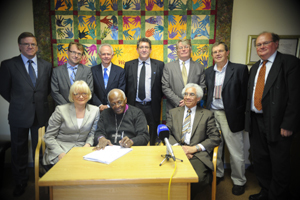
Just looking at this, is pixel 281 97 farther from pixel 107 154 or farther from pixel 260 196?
pixel 107 154

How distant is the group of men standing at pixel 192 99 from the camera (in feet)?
7.01

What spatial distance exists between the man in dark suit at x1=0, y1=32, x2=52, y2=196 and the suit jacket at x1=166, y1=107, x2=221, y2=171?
6.26 feet

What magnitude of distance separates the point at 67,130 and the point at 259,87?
239 cm

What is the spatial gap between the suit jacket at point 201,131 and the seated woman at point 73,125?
101 centimetres

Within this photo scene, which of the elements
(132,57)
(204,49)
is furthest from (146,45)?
(204,49)

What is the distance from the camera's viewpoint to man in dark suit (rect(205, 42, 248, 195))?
259 cm

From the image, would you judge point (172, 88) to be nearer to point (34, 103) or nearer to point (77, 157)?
point (77, 157)

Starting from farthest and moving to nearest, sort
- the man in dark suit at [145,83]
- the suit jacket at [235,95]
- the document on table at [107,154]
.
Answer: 1. the man in dark suit at [145,83]
2. the suit jacket at [235,95]
3. the document on table at [107,154]

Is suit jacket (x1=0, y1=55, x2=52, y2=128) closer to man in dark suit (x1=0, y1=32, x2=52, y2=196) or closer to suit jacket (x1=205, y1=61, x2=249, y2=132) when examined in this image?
man in dark suit (x1=0, y1=32, x2=52, y2=196)

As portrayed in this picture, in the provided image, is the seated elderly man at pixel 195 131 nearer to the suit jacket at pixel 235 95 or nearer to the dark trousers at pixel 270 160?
the suit jacket at pixel 235 95

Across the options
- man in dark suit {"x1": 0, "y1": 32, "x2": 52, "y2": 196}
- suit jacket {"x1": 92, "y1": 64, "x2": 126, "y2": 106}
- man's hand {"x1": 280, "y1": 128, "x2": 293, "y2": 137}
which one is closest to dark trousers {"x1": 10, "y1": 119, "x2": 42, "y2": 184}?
man in dark suit {"x1": 0, "y1": 32, "x2": 52, "y2": 196}

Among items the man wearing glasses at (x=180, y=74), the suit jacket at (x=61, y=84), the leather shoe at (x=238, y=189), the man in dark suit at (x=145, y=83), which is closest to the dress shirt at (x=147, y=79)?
the man in dark suit at (x=145, y=83)

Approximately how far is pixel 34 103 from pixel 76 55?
2.99 ft

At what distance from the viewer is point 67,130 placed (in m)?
2.27
